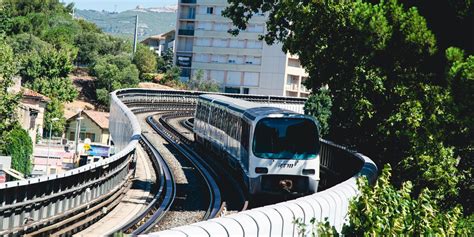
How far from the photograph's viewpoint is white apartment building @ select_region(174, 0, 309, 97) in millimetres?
96625

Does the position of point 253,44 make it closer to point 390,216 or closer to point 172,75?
point 172,75

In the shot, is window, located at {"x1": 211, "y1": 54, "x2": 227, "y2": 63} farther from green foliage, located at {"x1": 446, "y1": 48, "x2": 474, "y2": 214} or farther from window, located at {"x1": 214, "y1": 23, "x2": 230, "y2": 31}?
green foliage, located at {"x1": 446, "y1": 48, "x2": 474, "y2": 214}

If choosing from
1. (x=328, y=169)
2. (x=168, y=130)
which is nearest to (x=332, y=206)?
(x=328, y=169)

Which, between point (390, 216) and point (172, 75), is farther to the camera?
point (172, 75)

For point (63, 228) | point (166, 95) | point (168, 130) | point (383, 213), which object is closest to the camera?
point (383, 213)

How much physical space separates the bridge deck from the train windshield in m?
3.40

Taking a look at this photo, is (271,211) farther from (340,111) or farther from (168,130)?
(168,130)

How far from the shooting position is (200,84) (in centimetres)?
A: 9162

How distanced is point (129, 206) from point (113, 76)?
6680 centimetres

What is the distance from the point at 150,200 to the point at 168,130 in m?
24.3

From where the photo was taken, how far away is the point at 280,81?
95688 mm

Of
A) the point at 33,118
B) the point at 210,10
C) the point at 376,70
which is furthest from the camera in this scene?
the point at 210,10

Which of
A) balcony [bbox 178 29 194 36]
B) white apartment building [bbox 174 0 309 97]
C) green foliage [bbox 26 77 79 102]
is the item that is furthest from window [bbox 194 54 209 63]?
green foliage [bbox 26 77 79 102]

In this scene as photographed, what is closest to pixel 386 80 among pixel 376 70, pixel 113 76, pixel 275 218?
pixel 376 70
